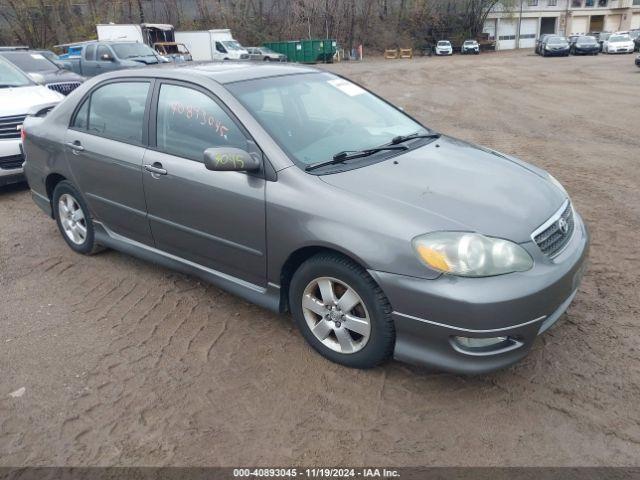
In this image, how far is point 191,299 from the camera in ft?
13.5

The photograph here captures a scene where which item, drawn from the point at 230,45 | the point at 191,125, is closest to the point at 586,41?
the point at 230,45

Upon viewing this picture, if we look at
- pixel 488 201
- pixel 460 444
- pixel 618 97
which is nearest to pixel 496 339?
pixel 460 444

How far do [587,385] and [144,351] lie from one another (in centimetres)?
261

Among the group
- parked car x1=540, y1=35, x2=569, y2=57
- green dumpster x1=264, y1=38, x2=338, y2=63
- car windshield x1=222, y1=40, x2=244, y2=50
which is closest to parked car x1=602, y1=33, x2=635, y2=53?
parked car x1=540, y1=35, x2=569, y2=57

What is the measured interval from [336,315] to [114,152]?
223 cm

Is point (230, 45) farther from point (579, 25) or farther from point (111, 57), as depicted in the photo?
point (579, 25)

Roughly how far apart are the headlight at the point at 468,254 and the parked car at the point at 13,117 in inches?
238

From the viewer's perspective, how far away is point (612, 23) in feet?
210

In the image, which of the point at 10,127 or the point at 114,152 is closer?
the point at 114,152

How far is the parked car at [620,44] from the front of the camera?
37.8 m

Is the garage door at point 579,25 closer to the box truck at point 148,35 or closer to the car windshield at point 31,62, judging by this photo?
the box truck at point 148,35

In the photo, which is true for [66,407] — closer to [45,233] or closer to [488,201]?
[488,201]

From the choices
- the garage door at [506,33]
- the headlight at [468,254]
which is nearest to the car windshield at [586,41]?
the garage door at [506,33]

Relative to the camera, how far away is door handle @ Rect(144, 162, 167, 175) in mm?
3801
